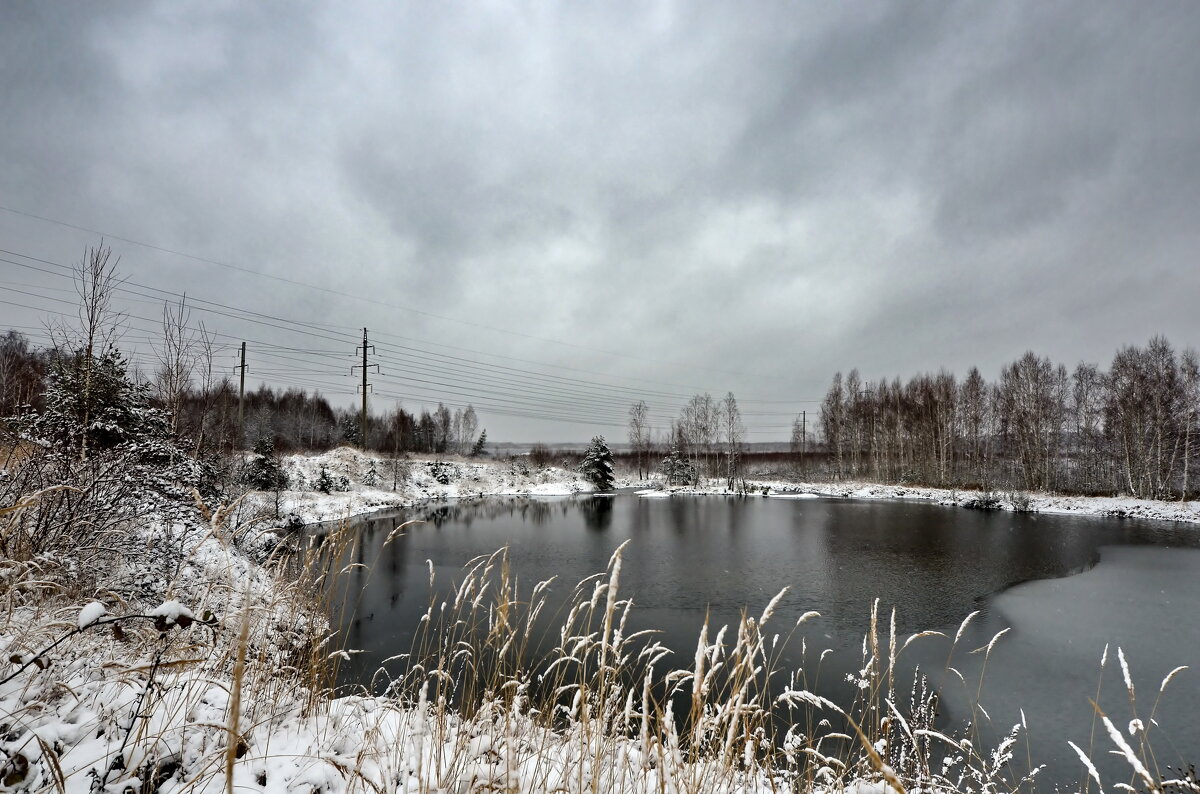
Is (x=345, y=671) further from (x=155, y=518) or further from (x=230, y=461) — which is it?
(x=230, y=461)

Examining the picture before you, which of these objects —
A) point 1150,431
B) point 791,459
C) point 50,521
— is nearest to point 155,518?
point 50,521

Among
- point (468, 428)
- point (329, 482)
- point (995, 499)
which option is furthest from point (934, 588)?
point (468, 428)

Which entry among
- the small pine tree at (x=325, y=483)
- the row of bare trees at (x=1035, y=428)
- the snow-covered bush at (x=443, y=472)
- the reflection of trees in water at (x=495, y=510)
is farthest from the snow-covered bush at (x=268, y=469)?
the row of bare trees at (x=1035, y=428)

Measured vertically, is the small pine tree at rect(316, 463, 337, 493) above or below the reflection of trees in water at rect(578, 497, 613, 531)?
above

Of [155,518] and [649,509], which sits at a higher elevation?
[155,518]

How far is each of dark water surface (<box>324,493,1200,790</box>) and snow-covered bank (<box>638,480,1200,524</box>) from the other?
256cm

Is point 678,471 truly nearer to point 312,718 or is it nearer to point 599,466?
point 599,466

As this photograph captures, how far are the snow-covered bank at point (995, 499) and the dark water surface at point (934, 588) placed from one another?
2.56 m

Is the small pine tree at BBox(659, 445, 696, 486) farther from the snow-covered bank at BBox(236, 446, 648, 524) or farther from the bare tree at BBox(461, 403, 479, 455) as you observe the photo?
the bare tree at BBox(461, 403, 479, 455)

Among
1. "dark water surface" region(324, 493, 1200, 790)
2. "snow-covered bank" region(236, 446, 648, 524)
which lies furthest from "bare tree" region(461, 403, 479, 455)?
"dark water surface" region(324, 493, 1200, 790)

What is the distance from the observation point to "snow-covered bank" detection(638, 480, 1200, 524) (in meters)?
22.4

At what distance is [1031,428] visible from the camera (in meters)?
32.5

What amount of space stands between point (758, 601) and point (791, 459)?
1976 inches

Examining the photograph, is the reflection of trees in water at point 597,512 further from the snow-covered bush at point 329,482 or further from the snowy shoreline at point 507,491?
the snow-covered bush at point 329,482
